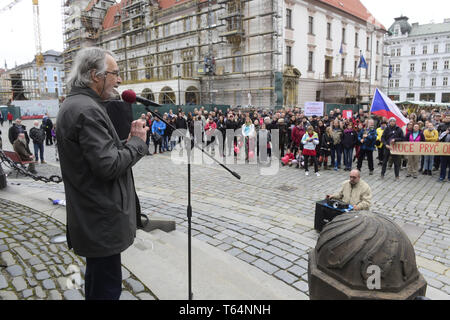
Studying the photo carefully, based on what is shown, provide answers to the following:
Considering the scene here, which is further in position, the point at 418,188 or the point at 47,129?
the point at 47,129

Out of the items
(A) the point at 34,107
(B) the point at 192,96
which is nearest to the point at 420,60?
(B) the point at 192,96

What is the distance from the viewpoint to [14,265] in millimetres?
3398

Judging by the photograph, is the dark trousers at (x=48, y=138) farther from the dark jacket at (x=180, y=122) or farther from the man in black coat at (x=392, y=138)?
the man in black coat at (x=392, y=138)

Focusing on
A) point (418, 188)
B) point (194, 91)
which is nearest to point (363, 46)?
point (194, 91)

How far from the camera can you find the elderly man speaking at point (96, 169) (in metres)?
1.84

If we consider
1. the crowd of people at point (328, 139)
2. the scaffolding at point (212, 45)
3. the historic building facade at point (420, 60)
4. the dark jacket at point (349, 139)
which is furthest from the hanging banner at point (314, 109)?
the historic building facade at point (420, 60)

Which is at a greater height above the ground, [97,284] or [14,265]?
[97,284]

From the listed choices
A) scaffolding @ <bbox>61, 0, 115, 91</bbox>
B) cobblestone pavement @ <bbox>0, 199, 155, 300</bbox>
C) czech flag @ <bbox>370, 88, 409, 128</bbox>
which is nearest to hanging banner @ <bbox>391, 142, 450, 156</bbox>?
czech flag @ <bbox>370, 88, 409, 128</bbox>

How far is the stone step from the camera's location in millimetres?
2986

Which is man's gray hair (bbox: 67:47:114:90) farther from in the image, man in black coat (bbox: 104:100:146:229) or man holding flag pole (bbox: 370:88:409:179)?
man holding flag pole (bbox: 370:88:409:179)

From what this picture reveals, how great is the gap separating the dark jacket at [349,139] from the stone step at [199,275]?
8.90 m

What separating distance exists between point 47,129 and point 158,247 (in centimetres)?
1692
